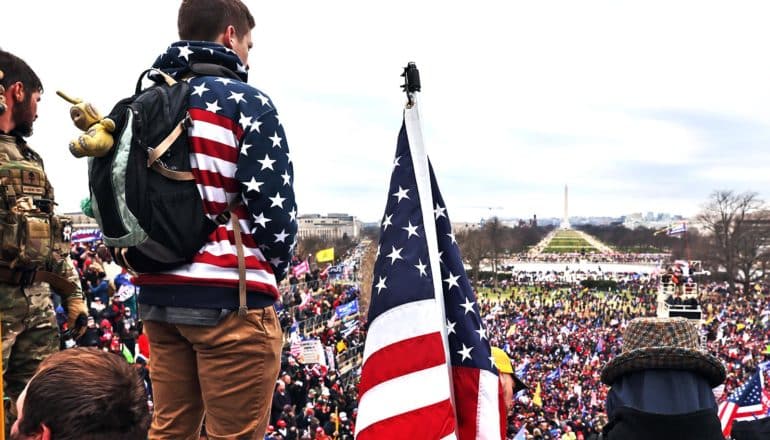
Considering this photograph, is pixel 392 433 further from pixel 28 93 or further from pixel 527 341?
pixel 527 341

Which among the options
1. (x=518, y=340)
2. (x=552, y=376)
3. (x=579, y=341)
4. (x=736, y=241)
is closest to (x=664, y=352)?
(x=552, y=376)

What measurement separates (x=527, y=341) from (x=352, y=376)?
13.3 metres

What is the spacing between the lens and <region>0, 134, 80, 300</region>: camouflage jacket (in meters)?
3.29

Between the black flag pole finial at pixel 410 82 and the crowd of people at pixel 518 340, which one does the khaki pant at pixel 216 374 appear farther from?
the black flag pole finial at pixel 410 82

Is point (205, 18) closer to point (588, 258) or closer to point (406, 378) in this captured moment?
point (406, 378)

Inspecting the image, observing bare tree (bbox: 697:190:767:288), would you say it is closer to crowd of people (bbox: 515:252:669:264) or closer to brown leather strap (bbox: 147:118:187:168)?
crowd of people (bbox: 515:252:669:264)

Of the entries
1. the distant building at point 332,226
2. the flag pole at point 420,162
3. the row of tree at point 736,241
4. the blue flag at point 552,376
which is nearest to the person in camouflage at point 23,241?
the flag pole at point 420,162

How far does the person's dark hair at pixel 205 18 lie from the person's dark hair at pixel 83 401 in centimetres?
152

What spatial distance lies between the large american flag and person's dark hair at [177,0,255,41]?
914 millimetres

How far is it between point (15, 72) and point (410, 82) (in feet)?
7.15

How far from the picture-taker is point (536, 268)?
9106cm

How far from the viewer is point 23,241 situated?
3307mm

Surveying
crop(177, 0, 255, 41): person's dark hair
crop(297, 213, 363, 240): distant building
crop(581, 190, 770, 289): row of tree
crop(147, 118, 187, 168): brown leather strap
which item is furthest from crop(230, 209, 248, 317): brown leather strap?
crop(297, 213, 363, 240): distant building

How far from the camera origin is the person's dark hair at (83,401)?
1.78 meters
